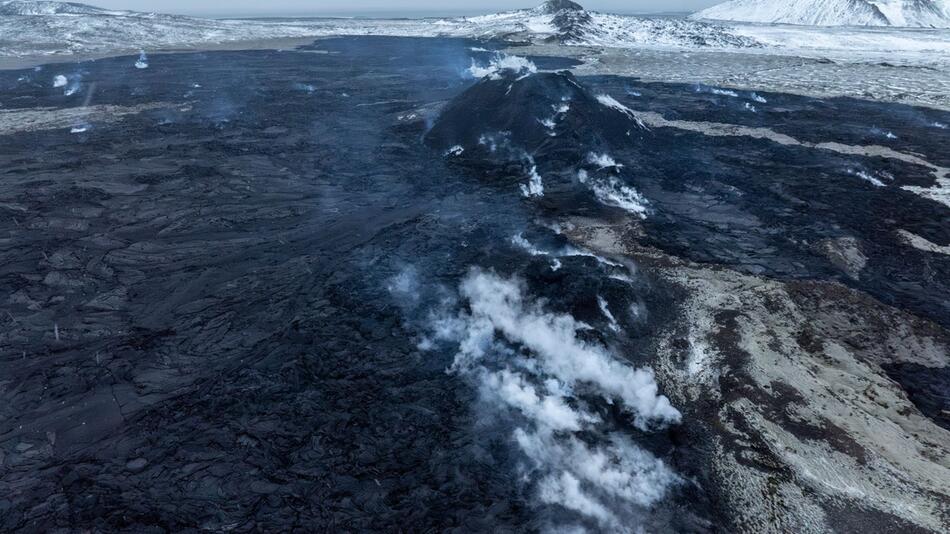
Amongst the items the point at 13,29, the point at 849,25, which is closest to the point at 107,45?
the point at 13,29

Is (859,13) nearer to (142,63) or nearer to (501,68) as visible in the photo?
(501,68)

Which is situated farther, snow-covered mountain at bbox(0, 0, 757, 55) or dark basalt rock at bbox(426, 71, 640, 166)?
snow-covered mountain at bbox(0, 0, 757, 55)

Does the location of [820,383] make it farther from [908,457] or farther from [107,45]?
[107,45]

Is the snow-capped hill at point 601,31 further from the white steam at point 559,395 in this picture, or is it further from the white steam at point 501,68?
the white steam at point 559,395

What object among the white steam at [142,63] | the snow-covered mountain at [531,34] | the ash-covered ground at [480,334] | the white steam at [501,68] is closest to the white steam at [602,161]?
the ash-covered ground at [480,334]

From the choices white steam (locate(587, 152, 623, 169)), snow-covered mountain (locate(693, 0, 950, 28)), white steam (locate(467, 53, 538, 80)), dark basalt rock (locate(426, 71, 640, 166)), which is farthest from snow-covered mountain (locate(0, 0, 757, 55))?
white steam (locate(587, 152, 623, 169))

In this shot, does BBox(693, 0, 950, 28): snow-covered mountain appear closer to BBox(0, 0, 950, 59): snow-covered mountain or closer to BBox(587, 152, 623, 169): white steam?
BBox(0, 0, 950, 59): snow-covered mountain
